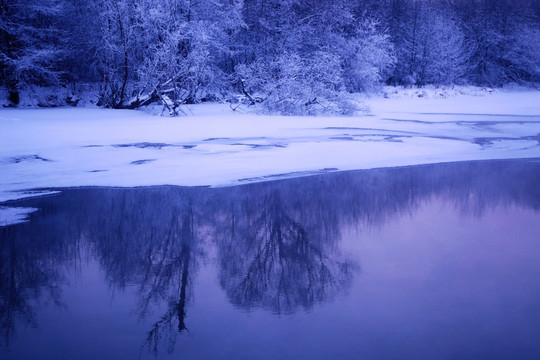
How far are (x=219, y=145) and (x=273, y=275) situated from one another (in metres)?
9.07

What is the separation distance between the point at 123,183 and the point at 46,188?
1.33 metres

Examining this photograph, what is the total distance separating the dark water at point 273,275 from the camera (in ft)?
14.3

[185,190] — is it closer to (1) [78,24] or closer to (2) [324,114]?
(2) [324,114]

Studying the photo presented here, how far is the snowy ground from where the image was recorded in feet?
36.6

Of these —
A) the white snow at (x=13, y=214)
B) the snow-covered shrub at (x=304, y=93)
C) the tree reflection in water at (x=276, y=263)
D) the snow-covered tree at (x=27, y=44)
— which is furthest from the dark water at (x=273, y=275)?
the snow-covered tree at (x=27, y=44)

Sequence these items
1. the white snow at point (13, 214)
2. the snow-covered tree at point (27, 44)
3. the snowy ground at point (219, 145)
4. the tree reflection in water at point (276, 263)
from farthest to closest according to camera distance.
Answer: the snow-covered tree at point (27, 44) < the snowy ground at point (219, 145) < the white snow at point (13, 214) < the tree reflection in water at point (276, 263)

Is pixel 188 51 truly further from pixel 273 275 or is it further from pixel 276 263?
pixel 273 275

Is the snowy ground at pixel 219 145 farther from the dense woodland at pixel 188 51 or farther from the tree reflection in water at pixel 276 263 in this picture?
the tree reflection in water at pixel 276 263

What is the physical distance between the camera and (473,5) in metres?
59.0

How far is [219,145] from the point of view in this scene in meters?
14.7

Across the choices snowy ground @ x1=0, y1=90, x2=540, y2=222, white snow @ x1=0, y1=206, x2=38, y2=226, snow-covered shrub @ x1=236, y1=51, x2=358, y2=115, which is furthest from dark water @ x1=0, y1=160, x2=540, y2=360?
snow-covered shrub @ x1=236, y1=51, x2=358, y2=115

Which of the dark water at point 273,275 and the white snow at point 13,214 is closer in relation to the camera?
the dark water at point 273,275

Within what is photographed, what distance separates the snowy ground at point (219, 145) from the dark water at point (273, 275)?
1579 millimetres

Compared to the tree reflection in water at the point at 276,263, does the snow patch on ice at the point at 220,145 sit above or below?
above
